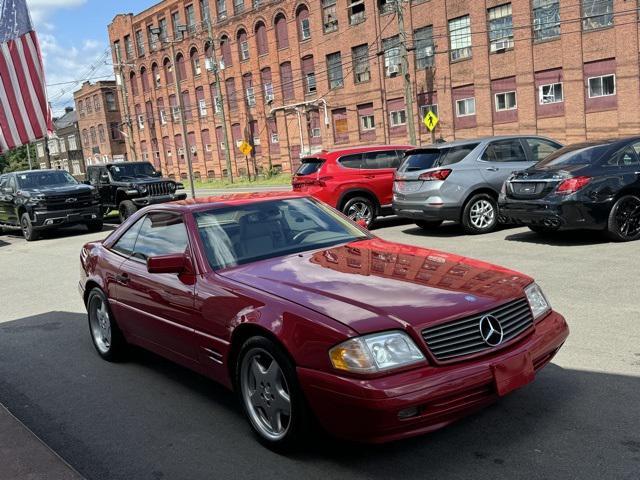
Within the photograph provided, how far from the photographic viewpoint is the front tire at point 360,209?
13492 millimetres

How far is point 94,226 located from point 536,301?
17.1 meters

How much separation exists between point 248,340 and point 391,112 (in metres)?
36.2

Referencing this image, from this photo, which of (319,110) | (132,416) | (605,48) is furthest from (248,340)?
(319,110)

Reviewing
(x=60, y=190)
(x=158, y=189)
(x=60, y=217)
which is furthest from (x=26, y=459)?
(x=158, y=189)

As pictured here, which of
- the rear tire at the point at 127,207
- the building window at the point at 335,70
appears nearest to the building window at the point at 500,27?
the building window at the point at 335,70

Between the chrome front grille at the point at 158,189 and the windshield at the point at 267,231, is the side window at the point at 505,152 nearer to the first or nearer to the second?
the windshield at the point at 267,231

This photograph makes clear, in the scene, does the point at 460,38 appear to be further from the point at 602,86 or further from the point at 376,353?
the point at 376,353

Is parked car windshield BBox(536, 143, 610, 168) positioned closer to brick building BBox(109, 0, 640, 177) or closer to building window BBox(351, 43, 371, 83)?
brick building BBox(109, 0, 640, 177)

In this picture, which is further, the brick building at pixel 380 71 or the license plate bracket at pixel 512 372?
the brick building at pixel 380 71

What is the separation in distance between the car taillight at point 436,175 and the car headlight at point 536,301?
7.50 m

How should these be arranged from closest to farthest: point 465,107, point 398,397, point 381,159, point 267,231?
point 398,397 < point 267,231 < point 381,159 < point 465,107

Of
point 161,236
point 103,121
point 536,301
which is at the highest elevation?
point 103,121

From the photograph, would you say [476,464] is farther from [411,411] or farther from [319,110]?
[319,110]

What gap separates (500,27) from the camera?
32344 mm
